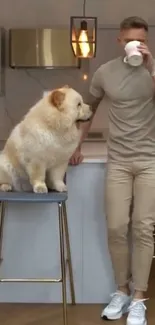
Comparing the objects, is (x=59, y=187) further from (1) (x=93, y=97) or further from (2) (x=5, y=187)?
(1) (x=93, y=97)

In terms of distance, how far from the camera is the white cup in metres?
2.47

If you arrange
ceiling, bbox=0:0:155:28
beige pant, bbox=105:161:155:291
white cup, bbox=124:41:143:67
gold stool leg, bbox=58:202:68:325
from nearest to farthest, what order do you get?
1. white cup, bbox=124:41:143:67
2. gold stool leg, bbox=58:202:68:325
3. beige pant, bbox=105:161:155:291
4. ceiling, bbox=0:0:155:28

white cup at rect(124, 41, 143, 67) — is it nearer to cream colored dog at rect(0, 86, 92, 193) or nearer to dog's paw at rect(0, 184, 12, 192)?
cream colored dog at rect(0, 86, 92, 193)

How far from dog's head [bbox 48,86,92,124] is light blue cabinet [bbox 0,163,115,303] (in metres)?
0.41

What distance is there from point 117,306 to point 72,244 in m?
0.38

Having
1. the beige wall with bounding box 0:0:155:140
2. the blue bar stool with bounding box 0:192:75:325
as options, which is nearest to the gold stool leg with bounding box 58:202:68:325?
A: the blue bar stool with bounding box 0:192:75:325

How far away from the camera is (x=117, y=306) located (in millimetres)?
2836

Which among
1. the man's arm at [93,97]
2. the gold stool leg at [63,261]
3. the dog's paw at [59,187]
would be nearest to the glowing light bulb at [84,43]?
the man's arm at [93,97]

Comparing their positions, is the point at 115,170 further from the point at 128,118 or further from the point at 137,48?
the point at 137,48

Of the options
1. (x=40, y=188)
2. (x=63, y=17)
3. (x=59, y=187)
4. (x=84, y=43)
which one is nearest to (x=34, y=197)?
(x=40, y=188)

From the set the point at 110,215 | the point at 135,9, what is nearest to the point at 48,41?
the point at 135,9

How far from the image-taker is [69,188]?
117 inches

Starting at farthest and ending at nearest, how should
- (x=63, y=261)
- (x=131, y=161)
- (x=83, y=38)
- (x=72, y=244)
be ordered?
(x=83, y=38) → (x=72, y=244) → (x=131, y=161) → (x=63, y=261)

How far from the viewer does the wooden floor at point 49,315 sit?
2.82m
